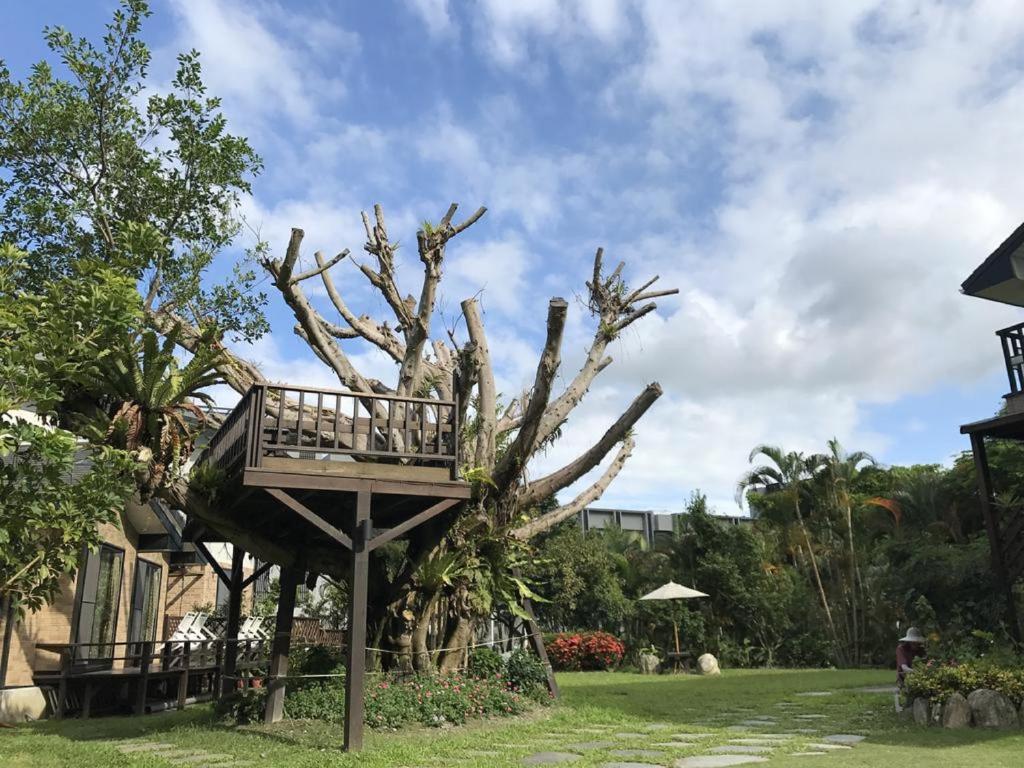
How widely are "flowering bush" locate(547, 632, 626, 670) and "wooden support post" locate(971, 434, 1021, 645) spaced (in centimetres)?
1107

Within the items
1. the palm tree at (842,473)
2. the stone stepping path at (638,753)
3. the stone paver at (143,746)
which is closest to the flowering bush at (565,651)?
the palm tree at (842,473)

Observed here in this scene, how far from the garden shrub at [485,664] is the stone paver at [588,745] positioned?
10.8ft

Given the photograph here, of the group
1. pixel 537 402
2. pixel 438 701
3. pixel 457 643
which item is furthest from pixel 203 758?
pixel 537 402

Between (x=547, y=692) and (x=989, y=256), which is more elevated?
(x=989, y=256)

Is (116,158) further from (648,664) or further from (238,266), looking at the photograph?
(648,664)

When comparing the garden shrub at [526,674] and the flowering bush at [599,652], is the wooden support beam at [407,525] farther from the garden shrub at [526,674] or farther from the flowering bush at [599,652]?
the flowering bush at [599,652]

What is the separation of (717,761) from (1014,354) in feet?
30.2

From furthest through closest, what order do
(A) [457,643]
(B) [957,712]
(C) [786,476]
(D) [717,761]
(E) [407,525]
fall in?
1. (C) [786,476]
2. (A) [457,643]
3. (E) [407,525]
4. (B) [957,712]
5. (D) [717,761]

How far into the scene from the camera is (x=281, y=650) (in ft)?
34.0

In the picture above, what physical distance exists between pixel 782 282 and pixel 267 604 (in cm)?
1450

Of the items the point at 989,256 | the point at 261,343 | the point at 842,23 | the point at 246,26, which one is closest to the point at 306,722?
the point at 261,343

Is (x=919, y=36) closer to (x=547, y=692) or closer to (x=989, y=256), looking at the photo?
(x=989, y=256)

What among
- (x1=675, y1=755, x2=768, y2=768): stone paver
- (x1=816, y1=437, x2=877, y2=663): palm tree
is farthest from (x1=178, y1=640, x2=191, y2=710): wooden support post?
(x1=816, y1=437, x2=877, y2=663): palm tree

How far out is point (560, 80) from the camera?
1223 cm
